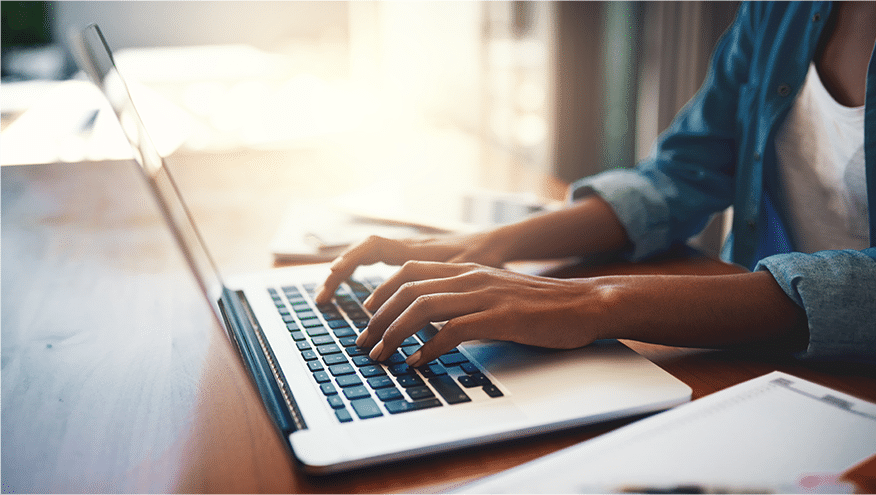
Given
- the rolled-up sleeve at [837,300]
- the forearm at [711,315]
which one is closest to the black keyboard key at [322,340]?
the forearm at [711,315]

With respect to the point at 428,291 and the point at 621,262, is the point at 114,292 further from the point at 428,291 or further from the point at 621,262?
the point at 621,262

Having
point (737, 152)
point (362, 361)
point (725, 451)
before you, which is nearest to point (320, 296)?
point (362, 361)

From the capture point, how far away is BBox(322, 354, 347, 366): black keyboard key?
1.62ft

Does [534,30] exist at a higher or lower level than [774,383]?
higher

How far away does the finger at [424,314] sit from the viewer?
49cm

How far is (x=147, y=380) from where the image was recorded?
0.50 metres

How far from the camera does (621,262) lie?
818 mm

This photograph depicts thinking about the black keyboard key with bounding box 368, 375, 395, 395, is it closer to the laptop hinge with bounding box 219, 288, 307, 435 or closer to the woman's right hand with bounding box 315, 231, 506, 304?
the laptop hinge with bounding box 219, 288, 307, 435

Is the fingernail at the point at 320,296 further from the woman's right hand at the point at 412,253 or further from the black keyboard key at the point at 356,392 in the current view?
the black keyboard key at the point at 356,392

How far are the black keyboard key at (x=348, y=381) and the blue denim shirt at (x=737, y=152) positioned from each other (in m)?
0.47

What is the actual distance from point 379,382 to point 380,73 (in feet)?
15.1

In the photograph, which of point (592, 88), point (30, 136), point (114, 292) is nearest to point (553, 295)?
point (114, 292)

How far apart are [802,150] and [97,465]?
859mm

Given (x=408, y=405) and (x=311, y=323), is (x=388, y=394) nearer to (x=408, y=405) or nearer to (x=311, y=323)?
(x=408, y=405)
